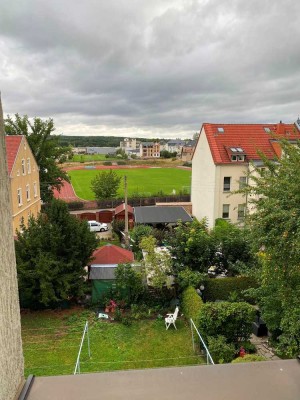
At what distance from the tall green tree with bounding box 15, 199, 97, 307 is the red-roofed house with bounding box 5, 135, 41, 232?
716cm

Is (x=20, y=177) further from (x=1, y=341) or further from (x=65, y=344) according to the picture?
(x=1, y=341)

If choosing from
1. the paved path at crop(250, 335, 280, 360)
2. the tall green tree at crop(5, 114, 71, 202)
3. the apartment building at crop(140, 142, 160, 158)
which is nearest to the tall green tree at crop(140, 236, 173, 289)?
the paved path at crop(250, 335, 280, 360)

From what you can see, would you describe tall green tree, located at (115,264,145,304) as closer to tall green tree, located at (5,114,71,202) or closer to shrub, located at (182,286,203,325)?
shrub, located at (182,286,203,325)

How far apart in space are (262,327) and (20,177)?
62.0 ft

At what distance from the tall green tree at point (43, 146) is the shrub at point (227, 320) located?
24.4 m

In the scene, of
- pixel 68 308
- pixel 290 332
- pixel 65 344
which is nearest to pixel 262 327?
pixel 290 332

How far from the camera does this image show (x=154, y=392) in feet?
4.82

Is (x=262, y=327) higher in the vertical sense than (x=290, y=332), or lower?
lower

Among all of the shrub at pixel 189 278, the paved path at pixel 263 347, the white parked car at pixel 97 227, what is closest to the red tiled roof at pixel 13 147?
the white parked car at pixel 97 227

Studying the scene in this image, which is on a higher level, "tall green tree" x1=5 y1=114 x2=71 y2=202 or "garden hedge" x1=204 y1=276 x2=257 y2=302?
"tall green tree" x1=5 y1=114 x2=71 y2=202

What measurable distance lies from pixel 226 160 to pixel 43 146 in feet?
57.8

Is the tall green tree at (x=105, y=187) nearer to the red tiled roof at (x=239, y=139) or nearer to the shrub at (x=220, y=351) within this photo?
the red tiled roof at (x=239, y=139)

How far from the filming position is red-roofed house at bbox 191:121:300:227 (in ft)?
80.5

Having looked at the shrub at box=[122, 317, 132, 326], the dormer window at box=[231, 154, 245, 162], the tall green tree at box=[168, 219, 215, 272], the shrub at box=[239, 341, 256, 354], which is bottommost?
the shrub at box=[122, 317, 132, 326]
